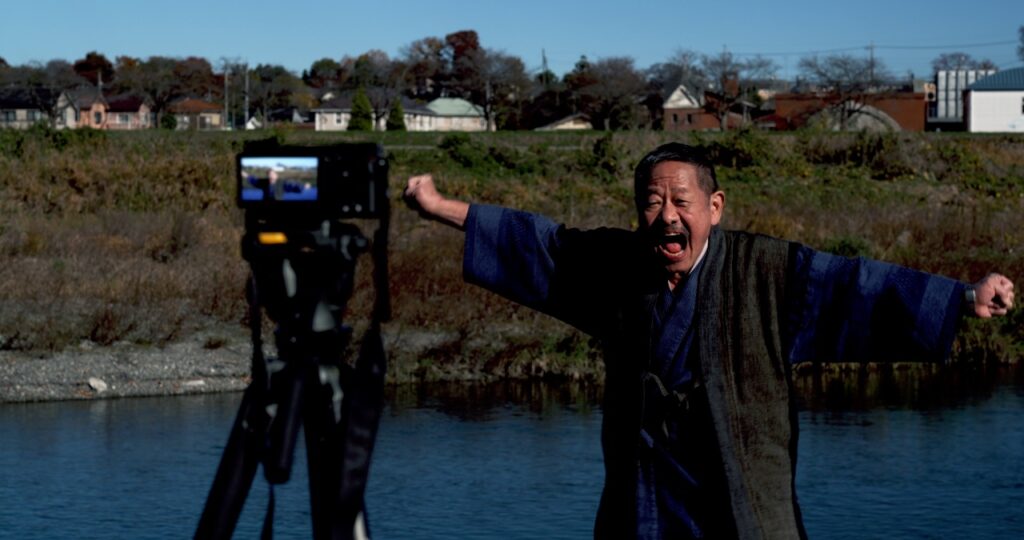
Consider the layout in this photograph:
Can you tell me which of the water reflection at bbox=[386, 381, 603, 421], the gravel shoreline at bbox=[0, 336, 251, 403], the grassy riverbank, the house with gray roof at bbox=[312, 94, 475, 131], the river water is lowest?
the river water

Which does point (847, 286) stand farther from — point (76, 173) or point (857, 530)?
point (76, 173)

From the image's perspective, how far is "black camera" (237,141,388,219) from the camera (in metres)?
2.75

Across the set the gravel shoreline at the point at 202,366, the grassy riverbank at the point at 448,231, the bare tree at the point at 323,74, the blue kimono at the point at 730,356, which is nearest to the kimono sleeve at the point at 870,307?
Answer: the blue kimono at the point at 730,356

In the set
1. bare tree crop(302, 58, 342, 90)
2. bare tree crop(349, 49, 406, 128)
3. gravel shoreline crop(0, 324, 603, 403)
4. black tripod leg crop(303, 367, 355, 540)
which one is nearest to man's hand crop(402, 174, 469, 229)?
black tripod leg crop(303, 367, 355, 540)

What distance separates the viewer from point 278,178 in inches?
108

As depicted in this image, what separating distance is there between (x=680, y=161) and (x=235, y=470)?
1.08m

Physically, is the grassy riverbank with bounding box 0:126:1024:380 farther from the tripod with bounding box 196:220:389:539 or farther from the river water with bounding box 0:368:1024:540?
the tripod with bounding box 196:220:389:539

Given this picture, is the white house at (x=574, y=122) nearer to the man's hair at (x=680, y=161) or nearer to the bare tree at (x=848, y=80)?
the bare tree at (x=848, y=80)

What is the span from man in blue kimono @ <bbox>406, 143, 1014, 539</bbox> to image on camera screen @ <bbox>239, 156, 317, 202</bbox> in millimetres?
508

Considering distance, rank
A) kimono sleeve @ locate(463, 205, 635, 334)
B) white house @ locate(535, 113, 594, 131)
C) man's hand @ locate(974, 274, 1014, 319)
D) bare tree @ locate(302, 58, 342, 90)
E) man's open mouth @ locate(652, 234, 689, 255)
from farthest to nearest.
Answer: bare tree @ locate(302, 58, 342, 90), white house @ locate(535, 113, 594, 131), kimono sleeve @ locate(463, 205, 635, 334), man's open mouth @ locate(652, 234, 689, 255), man's hand @ locate(974, 274, 1014, 319)

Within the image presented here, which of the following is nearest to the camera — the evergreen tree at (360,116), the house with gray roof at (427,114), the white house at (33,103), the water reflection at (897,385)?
the water reflection at (897,385)

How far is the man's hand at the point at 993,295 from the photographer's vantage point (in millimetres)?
3119

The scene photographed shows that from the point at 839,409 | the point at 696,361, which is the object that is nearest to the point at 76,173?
the point at 839,409

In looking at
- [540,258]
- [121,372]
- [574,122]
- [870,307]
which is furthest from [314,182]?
[574,122]
